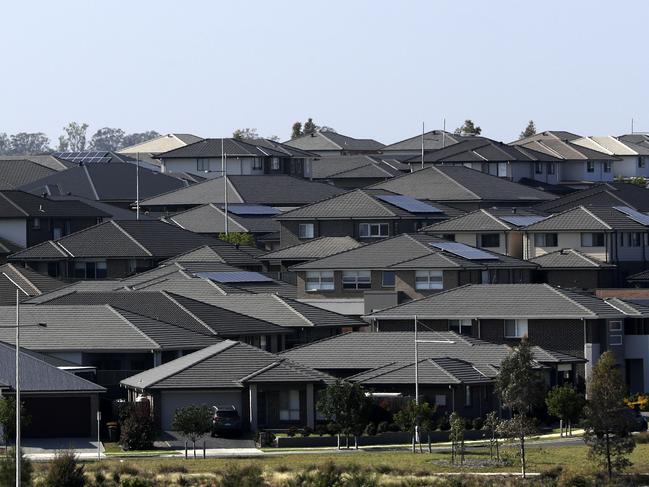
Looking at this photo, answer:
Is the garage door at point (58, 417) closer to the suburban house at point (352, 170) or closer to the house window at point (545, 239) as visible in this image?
the house window at point (545, 239)

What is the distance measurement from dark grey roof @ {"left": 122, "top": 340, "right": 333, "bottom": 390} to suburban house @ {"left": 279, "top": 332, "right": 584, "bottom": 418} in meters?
3.33

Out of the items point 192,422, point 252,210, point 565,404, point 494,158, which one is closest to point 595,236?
point 252,210

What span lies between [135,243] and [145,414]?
50.5 meters

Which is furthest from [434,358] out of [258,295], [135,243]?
[135,243]

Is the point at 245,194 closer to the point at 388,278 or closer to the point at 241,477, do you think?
the point at 388,278

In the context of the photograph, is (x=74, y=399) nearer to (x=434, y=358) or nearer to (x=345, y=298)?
(x=434, y=358)

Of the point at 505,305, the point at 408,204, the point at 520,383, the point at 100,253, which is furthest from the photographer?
the point at 408,204

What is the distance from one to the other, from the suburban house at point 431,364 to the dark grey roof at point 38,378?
11.4 metres

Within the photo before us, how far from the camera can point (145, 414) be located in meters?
79.1

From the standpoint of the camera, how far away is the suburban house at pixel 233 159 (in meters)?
180

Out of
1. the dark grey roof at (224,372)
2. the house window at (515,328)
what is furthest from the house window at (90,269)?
the dark grey roof at (224,372)

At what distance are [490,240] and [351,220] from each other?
926 centimetres

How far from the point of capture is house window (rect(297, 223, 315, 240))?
444 ft

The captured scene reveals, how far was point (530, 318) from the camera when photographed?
3875 inches
